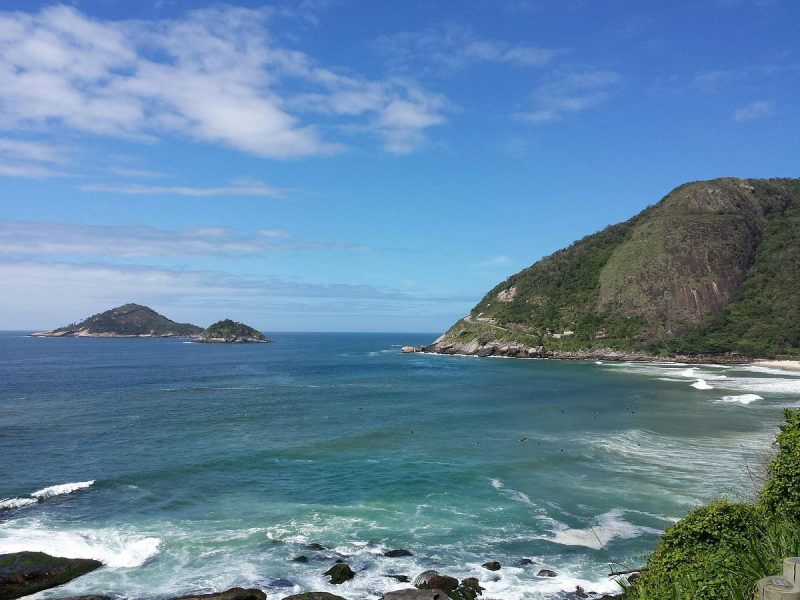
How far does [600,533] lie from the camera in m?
25.1

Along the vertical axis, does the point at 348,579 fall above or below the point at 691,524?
below

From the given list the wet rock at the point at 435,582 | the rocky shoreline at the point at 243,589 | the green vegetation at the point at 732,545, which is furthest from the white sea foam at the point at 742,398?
the wet rock at the point at 435,582

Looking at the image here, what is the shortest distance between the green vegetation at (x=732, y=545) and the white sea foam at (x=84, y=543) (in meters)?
20.5

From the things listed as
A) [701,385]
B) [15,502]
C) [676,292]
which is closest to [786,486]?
[15,502]

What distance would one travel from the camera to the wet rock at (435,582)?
20.1 m

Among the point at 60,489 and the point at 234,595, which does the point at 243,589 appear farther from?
the point at 60,489

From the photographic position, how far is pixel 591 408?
6047 cm

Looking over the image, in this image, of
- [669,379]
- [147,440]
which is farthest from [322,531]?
[669,379]

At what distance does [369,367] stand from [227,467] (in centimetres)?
8355

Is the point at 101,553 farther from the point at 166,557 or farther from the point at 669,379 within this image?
the point at 669,379

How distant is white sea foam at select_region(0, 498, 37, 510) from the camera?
29.2 m

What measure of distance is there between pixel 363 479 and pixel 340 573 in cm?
1271

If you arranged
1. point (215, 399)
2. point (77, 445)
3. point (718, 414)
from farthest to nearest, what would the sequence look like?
1. point (215, 399)
2. point (718, 414)
3. point (77, 445)

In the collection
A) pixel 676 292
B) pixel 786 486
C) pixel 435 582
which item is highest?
pixel 676 292
